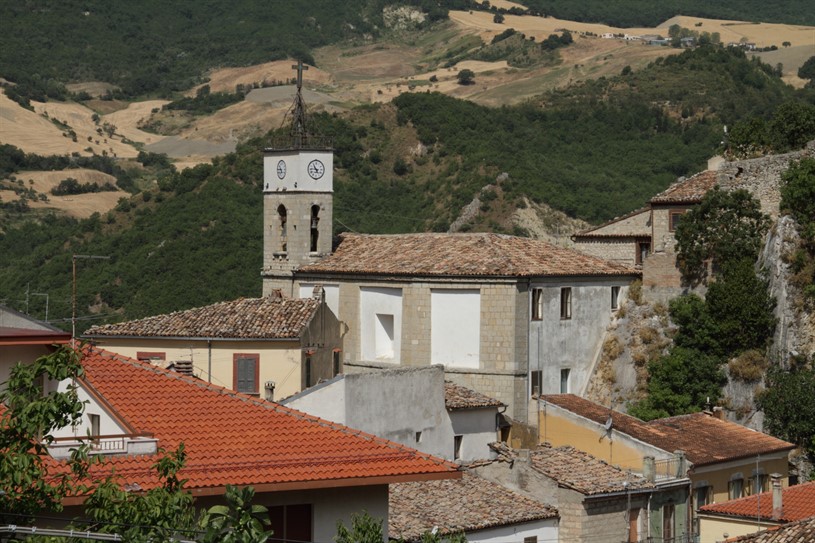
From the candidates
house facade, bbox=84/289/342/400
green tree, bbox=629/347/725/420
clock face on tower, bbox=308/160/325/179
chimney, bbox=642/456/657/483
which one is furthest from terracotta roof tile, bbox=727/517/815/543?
clock face on tower, bbox=308/160/325/179

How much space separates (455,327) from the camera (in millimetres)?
46125

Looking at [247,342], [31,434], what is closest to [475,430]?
[247,342]

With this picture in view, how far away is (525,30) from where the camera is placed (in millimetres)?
189500

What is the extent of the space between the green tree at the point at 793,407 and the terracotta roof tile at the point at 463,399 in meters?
7.18

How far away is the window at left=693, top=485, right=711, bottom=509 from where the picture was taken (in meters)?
39.8

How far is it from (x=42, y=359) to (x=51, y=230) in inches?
3813

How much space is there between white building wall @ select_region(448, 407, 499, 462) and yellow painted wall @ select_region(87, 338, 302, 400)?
506 centimetres

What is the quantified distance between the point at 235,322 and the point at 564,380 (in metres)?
9.00

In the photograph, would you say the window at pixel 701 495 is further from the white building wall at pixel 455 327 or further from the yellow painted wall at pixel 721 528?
the white building wall at pixel 455 327

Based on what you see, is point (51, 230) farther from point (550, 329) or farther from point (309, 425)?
point (309, 425)

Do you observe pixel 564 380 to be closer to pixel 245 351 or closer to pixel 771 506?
pixel 245 351

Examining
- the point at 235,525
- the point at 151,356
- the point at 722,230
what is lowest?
the point at 151,356

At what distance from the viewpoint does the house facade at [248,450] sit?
19.2 m

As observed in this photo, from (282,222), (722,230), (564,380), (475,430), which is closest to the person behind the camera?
(475,430)
